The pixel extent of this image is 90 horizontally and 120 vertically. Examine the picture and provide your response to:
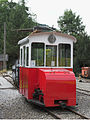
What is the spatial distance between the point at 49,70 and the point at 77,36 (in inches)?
1596

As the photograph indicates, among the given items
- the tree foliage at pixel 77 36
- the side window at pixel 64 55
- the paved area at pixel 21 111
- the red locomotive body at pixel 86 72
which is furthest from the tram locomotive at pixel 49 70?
the tree foliage at pixel 77 36

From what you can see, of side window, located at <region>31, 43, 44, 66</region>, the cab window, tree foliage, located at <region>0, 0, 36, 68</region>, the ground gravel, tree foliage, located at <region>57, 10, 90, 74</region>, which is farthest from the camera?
tree foliage, located at <region>0, 0, 36, 68</region>

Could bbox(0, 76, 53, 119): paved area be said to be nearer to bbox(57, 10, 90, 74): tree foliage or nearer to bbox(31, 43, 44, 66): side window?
Result: bbox(31, 43, 44, 66): side window

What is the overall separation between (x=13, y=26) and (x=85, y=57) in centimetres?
2059

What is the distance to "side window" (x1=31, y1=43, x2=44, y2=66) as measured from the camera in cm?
1005

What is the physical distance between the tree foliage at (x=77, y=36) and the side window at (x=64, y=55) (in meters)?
25.9

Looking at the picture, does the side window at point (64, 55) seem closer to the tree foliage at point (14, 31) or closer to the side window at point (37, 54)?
the side window at point (37, 54)

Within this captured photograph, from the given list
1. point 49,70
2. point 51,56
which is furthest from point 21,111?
point 51,56

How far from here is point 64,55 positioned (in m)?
10.5

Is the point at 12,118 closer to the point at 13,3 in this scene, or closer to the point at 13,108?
the point at 13,108

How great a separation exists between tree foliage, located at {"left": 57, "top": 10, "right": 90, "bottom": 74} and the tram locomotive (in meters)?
26.1

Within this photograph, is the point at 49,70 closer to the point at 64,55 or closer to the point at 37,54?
the point at 37,54

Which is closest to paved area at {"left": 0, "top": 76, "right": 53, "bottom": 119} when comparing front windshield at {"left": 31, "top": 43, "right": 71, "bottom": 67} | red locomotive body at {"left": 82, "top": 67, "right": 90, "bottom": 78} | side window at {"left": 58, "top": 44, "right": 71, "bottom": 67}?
front windshield at {"left": 31, "top": 43, "right": 71, "bottom": 67}

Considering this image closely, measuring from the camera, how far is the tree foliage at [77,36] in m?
36.7
